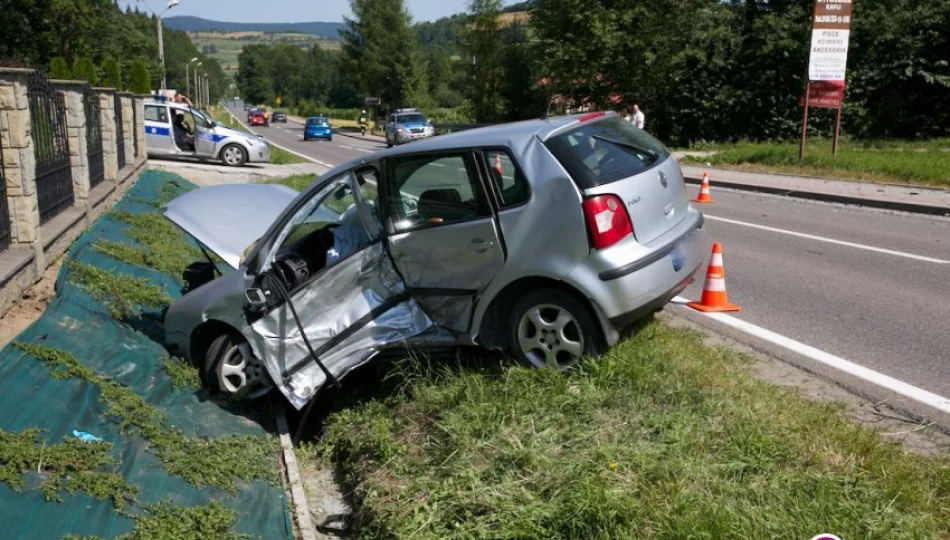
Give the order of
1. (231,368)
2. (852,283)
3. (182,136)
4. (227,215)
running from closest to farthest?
(231,368)
(227,215)
(852,283)
(182,136)

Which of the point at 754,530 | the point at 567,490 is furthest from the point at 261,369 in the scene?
the point at 754,530

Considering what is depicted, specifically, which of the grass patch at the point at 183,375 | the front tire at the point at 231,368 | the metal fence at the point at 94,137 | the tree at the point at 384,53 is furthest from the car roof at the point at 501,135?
the tree at the point at 384,53

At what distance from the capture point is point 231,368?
611 centimetres

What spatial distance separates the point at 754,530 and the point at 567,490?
850 millimetres

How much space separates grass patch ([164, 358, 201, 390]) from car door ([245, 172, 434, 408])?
2.44ft

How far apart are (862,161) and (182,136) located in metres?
17.9

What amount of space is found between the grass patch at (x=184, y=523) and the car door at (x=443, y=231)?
1.87 metres

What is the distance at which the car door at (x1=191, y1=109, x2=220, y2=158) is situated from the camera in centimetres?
2423

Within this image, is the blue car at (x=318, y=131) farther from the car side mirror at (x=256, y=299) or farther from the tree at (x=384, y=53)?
the car side mirror at (x=256, y=299)

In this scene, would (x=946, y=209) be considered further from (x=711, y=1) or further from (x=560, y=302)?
(x=711, y=1)

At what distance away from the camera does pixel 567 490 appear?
3.89 meters

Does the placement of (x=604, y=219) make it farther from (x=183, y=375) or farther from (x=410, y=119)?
(x=410, y=119)

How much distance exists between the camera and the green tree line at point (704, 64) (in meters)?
28.1

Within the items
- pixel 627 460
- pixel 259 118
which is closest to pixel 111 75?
pixel 259 118
